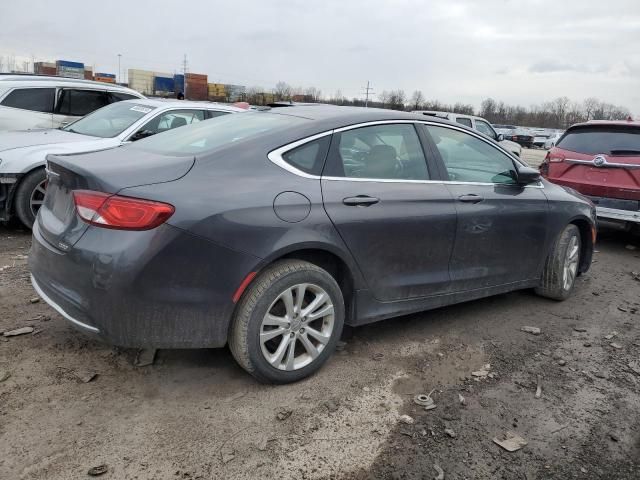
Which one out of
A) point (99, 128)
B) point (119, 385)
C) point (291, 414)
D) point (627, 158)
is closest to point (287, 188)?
point (291, 414)

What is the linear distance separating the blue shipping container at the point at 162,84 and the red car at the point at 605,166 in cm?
8296

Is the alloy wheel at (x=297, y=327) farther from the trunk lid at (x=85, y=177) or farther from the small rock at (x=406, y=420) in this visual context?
the trunk lid at (x=85, y=177)

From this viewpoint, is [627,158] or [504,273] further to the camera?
[627,158]

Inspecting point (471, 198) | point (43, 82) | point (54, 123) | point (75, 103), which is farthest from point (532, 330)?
point (43, 82)

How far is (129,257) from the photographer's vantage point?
2.58 metres

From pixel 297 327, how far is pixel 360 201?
2.78ft

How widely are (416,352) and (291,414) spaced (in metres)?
1.20

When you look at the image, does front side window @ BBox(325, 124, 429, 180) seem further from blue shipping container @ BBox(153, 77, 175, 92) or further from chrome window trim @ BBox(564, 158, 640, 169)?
blue shipping container @ BBox(153, 77, 175, 92)

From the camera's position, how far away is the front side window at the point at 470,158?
3.98 meters

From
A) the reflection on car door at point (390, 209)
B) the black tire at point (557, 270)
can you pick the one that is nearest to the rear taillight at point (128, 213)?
the reflection on car door at point (390, 209)

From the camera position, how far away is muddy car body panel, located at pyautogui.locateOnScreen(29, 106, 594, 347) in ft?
8.75

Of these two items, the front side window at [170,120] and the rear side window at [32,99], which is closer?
the front side window at [170,120]

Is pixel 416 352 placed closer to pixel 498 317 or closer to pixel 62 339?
pixel 498 317

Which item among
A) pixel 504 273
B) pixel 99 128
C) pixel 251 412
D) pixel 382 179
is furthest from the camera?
pixel 99 128
